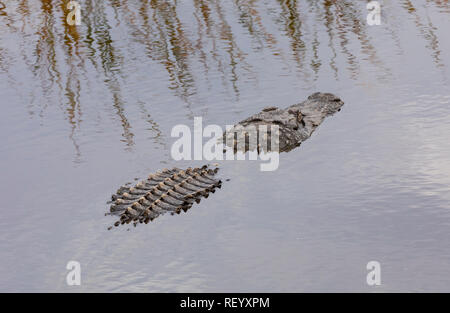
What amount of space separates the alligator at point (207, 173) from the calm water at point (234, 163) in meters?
0.16

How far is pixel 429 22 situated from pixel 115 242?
30.6 feet

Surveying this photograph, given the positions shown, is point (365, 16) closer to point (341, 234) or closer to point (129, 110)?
point (129, 110)

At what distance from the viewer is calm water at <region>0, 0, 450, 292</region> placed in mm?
6463

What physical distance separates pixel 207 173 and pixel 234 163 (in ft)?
2.15

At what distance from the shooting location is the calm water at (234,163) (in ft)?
21.2

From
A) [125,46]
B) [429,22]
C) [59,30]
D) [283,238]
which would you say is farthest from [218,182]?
[59,30]

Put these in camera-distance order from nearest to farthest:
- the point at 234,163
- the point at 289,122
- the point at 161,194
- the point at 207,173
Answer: the point at 161,194 → the point at 207,173 → the point at 234,163 → the point at 289,122

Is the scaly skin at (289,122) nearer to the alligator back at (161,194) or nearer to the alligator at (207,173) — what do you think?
the alligator at (207,173)

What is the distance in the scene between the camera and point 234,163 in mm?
8977

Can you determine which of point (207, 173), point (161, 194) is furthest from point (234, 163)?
point (161, 194)

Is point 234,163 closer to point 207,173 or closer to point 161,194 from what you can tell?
point 207,173

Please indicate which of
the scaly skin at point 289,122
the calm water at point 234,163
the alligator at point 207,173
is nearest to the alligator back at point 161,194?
the alligator at point 207,173

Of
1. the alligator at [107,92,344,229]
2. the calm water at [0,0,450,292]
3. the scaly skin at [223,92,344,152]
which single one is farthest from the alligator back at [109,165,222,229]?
the scaly skin at [223,92,344,152]

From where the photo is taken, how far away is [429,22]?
14211 mm
